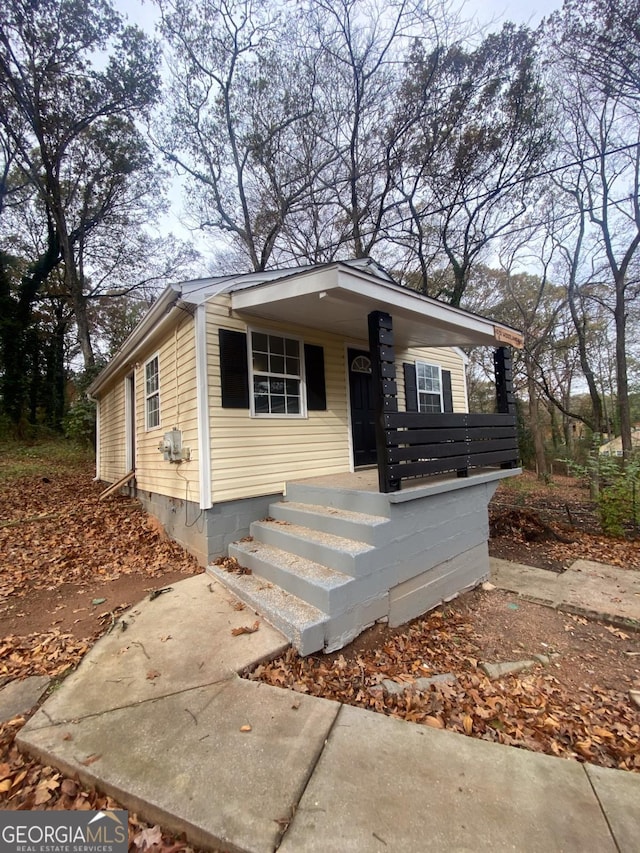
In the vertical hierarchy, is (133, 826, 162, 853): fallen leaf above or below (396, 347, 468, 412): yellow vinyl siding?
below

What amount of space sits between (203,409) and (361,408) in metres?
2.88

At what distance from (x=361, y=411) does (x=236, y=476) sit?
8.65 ft

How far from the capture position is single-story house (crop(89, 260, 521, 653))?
351 cm

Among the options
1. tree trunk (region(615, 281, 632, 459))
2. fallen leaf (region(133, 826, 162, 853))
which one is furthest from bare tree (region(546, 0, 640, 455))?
fallen leaf (region(133, 826, 162, 853))

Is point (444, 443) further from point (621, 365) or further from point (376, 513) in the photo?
point (621, 365)

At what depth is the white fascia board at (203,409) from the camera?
4.32 m

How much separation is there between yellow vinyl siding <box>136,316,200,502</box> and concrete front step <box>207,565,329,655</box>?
136 centimetres

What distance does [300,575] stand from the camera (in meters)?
3.28

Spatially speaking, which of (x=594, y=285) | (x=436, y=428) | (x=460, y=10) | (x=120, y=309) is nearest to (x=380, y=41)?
(x=460, y=10)

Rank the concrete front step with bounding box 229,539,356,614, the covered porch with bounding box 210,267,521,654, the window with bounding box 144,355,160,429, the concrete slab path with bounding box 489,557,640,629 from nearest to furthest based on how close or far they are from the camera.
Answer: the concrete front step with bounding box 229,539,356,614, the covered porch with bounding box 210,267,521,654, the concrete slab path with bounding box 489,557,640,629, the window with bounding box 144,355,160,429

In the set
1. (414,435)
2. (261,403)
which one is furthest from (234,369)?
(414,435)

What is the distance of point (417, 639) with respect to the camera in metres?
3.50

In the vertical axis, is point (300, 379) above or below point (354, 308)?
below

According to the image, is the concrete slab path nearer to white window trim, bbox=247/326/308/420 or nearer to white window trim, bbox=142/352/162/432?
white window trim, bbox=247/326/308/420
